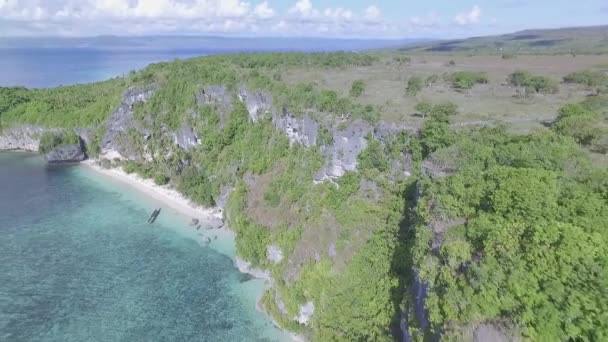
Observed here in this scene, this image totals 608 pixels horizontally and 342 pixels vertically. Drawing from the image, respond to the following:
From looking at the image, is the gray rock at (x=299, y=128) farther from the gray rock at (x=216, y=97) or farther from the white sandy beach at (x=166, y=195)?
the white sandy beach at (x=166, y=195)

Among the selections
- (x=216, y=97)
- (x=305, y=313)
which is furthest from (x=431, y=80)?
(x=305, y=313)

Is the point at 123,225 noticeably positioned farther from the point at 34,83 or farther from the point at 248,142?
the point at 34,83

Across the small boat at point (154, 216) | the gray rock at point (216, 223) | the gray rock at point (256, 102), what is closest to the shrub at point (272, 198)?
the gray rock at point (216, 223)

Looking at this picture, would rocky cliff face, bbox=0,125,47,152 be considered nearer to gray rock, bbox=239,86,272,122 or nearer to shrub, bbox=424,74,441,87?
gray rock, bbox=239,86,272,122

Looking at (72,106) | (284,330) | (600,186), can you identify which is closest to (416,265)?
(600,186)

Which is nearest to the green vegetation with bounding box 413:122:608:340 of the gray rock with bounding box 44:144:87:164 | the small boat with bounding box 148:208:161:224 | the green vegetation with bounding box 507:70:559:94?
the green vegetation with bounding box 507:70:559:94

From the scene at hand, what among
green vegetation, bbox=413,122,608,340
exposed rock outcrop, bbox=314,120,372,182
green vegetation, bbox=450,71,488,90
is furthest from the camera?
green vegetation, bbox=450,71,488,90

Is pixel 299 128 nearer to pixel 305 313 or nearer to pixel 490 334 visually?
pixel 305 313
